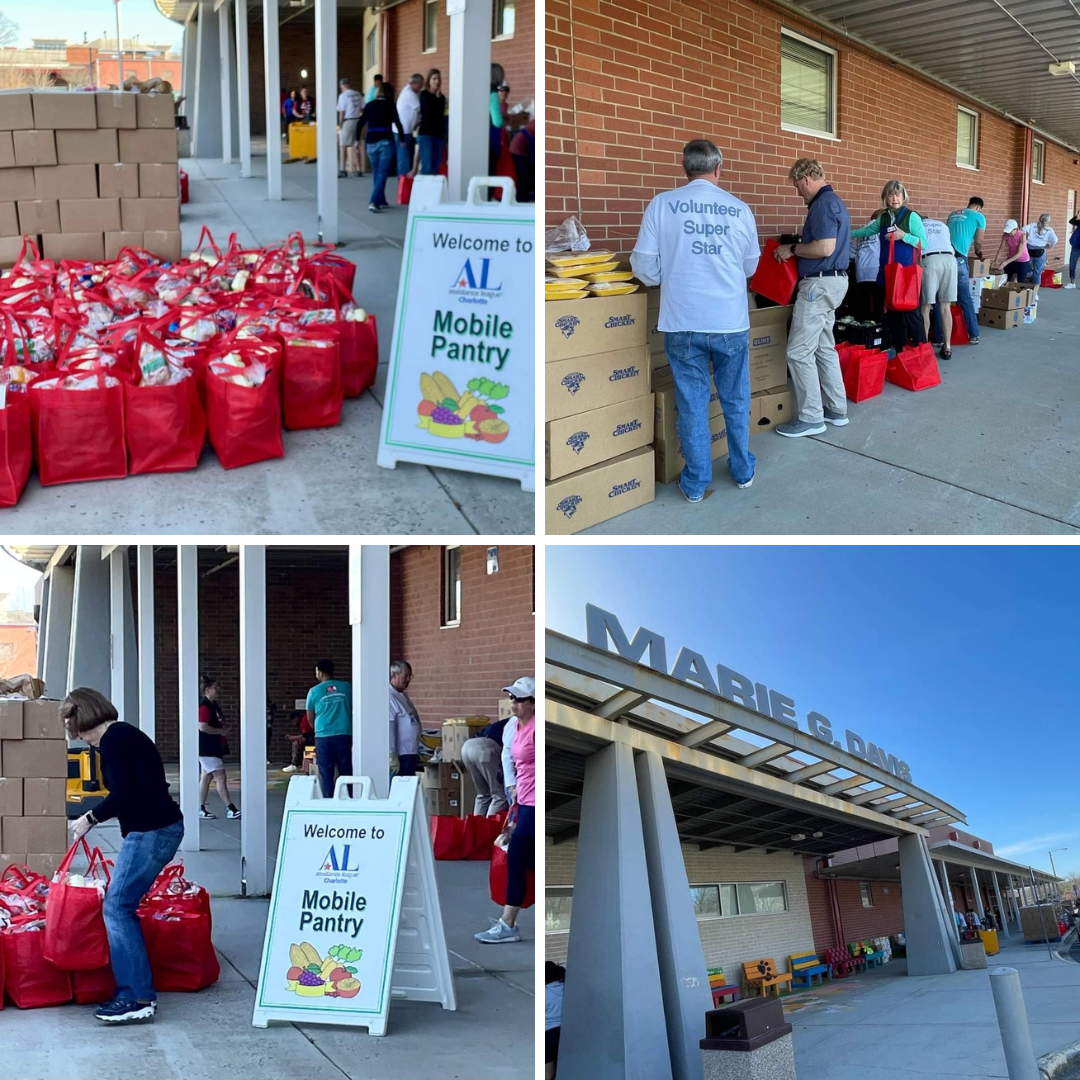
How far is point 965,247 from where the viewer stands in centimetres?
1210

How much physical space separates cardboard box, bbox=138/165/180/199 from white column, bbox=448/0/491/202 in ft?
12.6

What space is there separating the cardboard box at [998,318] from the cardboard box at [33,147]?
10289 mm

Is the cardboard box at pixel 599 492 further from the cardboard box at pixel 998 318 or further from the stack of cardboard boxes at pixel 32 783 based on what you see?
the cardboard box at pixel 998 318

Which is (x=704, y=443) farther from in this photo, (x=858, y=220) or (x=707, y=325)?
(x=858, y=220)

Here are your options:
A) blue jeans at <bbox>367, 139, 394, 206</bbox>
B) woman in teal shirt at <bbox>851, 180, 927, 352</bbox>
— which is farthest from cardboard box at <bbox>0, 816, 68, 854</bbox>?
blue jeans at <bbox>367, 139, 394, 206</bbox>

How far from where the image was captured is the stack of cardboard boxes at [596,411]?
557 cm

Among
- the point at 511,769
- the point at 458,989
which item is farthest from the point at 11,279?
the point at 458,989

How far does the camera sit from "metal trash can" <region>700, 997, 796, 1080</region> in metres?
5.11

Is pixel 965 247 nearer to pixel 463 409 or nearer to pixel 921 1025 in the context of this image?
pixel 921 1025

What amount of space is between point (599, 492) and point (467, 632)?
21.9ft

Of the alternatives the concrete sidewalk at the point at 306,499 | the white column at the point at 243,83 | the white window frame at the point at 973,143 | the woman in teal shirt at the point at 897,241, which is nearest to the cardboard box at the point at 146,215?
the concrete sidewalk at the point at 306,499

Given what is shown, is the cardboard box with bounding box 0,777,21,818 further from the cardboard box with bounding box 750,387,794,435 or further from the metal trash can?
the cardboard box with bounding box 750,387,794,435

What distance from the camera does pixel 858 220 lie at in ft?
38.3

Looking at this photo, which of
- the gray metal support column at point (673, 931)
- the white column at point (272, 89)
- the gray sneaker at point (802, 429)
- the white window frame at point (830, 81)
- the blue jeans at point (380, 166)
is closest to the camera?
the gray metal support column at point (673, 931)
